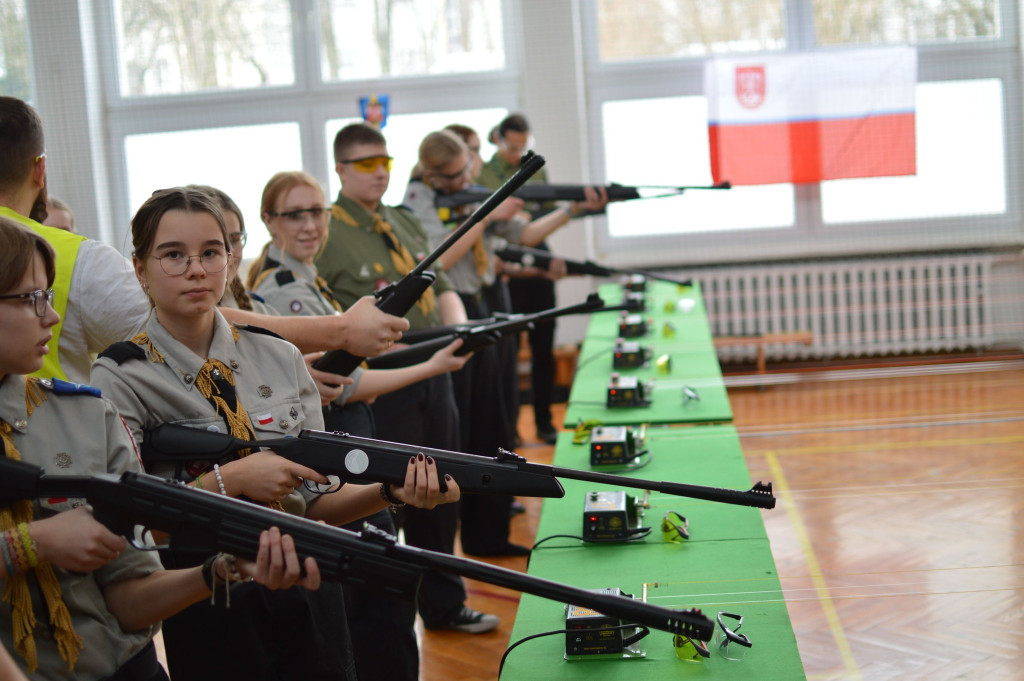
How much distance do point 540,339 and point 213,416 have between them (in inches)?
162

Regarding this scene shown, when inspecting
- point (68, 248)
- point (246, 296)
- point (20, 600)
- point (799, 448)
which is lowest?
point (799, 448)

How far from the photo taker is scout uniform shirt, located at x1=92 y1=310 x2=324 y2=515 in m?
1.56

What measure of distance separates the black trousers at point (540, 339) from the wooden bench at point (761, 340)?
1.44 m

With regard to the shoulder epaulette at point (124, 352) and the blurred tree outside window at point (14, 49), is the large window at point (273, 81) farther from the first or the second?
the shoulder epaulette at point (124, 352)

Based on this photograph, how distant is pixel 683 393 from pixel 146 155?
518cm

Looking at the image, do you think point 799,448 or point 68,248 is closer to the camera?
point 68,248

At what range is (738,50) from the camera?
680 cm

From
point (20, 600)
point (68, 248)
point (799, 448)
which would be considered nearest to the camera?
point (20, 600)

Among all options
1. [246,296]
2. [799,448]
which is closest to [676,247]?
[799,448]

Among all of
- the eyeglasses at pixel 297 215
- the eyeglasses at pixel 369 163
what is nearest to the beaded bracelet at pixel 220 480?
A: the eyeglasses at pixel 297 215

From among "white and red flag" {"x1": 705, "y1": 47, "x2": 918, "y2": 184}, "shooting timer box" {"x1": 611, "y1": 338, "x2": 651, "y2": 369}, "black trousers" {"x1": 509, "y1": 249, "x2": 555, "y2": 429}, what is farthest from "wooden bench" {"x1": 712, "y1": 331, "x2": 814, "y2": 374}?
"shooting timer box" {"x1": 611, "y1": 338, "x2": 651, "y2": 369}

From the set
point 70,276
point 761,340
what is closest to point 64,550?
point 70,276

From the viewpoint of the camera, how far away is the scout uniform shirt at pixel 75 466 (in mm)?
1325

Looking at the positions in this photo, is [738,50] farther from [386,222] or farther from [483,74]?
[386,222]
